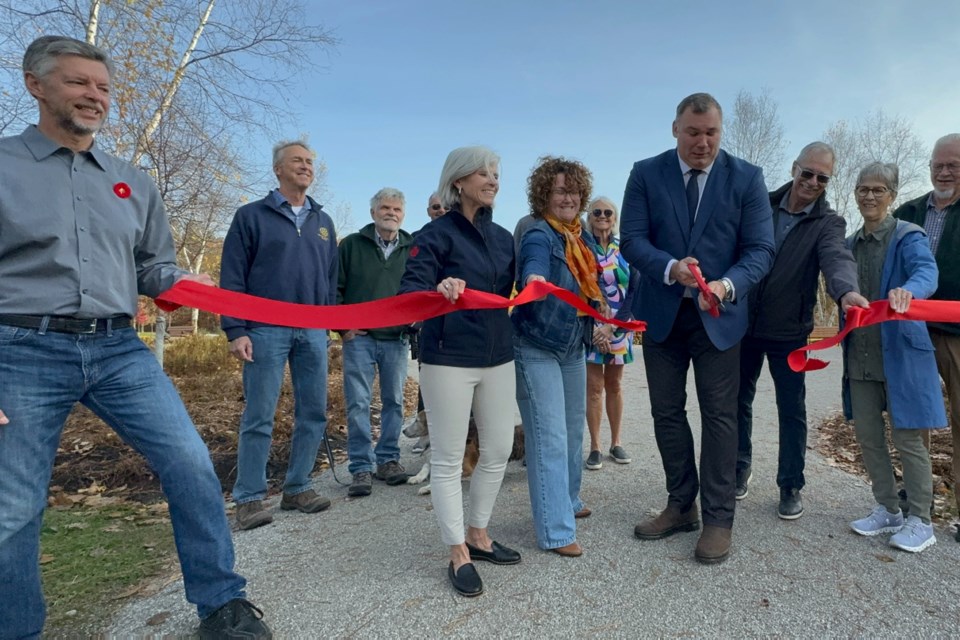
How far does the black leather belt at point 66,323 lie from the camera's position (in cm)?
231

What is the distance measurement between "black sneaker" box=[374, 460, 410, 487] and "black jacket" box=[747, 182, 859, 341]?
3.06 meters

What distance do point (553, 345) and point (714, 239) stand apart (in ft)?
3.88

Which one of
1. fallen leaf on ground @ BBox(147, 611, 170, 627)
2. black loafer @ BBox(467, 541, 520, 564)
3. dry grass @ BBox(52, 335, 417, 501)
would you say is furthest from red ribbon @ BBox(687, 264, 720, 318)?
dry grass @ BBox(52, 335, 417, 501)

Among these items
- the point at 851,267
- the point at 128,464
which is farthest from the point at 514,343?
the point at 128,464

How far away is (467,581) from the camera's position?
3043 mm

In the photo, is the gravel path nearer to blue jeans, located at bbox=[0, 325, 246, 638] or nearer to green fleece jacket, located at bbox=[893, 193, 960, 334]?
blue jeans, located at bbox=[0, 325, 246, 638]

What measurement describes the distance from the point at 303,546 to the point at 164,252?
2047mm

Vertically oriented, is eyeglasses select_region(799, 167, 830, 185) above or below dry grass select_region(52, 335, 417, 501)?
above

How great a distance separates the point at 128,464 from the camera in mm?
5688

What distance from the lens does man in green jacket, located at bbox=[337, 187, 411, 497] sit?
5113mm

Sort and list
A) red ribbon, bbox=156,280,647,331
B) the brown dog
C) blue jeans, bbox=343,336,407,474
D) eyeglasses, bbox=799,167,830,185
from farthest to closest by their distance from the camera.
Result: 1. blue jeans, bbox=343,336,407,474
2. the brown dog
3. eyeglasses, bbox=799,167,830,185
4. red ribbon, bbox=156,280,647,331

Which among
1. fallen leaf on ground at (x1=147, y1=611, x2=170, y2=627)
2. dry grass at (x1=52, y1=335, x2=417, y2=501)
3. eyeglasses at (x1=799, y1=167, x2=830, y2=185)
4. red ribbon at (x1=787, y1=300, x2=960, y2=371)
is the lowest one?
dry grass at (x1=52, y1=335, x2=417, y2=501)

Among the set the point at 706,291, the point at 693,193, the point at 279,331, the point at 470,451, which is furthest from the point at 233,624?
the point at 693,193

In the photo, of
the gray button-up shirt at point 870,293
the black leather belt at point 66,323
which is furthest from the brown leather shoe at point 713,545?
the black leather belt at point 66,323
